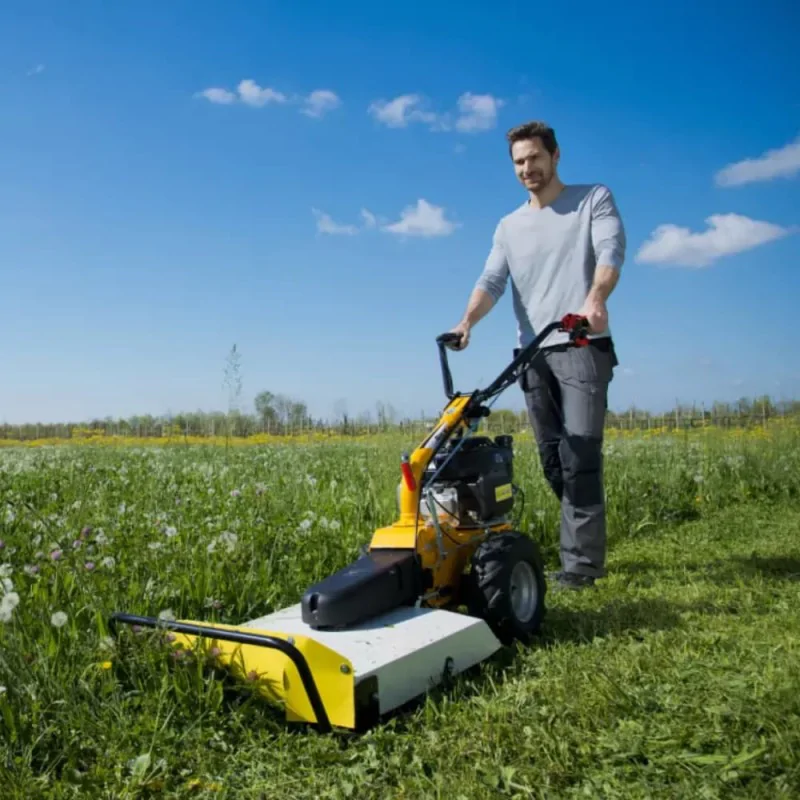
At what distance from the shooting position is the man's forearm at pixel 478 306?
204 inches

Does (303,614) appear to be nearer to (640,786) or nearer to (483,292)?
(640,786)

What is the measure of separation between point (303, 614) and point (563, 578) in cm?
224

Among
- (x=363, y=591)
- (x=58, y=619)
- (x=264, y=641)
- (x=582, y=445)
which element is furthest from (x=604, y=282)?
(x=58, y=619)

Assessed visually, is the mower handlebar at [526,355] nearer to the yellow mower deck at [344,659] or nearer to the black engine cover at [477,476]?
the black engine cover at [477,476]

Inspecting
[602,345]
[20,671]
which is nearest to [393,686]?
[20,671]

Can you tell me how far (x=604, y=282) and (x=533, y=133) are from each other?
98 centimetres

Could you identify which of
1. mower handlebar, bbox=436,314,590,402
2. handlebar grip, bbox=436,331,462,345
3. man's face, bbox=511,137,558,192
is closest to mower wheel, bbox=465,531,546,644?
mower handlebar, bbox=436,314,590,402

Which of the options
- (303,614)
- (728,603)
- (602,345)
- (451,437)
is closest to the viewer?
(303,614)

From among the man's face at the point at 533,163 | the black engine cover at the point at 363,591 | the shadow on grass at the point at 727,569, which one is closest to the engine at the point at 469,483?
the black engine cover at the point at 363,591

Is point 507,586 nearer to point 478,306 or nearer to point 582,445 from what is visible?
point 582,445

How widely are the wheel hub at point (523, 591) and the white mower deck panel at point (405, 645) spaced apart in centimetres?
49

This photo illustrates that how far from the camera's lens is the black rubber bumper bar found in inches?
107

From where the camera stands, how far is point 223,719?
9.39ft

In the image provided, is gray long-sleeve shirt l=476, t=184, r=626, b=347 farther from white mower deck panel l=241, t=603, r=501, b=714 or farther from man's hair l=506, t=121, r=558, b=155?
white mower deck panel l=241, t=603, r=501, b=714
